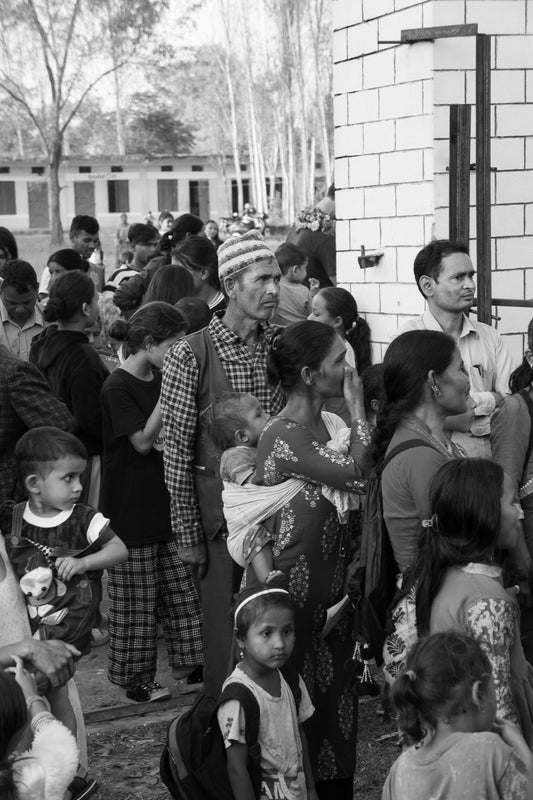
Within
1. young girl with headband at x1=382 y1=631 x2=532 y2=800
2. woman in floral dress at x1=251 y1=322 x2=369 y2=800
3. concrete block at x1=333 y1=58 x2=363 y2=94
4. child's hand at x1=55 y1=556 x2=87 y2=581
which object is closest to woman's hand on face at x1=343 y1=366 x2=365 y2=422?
woman in floral dress at x1=251 y1=322 x2=369 y2=800

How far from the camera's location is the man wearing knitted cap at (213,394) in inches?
181

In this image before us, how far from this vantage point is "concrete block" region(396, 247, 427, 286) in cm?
728

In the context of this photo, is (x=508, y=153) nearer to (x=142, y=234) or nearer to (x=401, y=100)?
(x=401, y=100)

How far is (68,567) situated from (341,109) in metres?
4.91

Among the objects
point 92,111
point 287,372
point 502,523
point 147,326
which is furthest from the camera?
point 92,111

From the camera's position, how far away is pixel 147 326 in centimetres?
546

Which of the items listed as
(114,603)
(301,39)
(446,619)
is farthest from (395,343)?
(301,39)

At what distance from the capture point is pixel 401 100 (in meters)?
7.18

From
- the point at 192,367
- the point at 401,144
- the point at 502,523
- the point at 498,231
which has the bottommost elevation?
the point at 502,523

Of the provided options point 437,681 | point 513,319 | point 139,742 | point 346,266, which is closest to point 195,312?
point 346,266

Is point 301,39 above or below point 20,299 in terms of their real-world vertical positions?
above

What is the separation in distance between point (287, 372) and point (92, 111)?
193 feet

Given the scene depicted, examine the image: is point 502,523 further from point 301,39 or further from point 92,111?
point 92,111

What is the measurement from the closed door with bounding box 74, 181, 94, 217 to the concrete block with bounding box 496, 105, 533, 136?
58.8m
